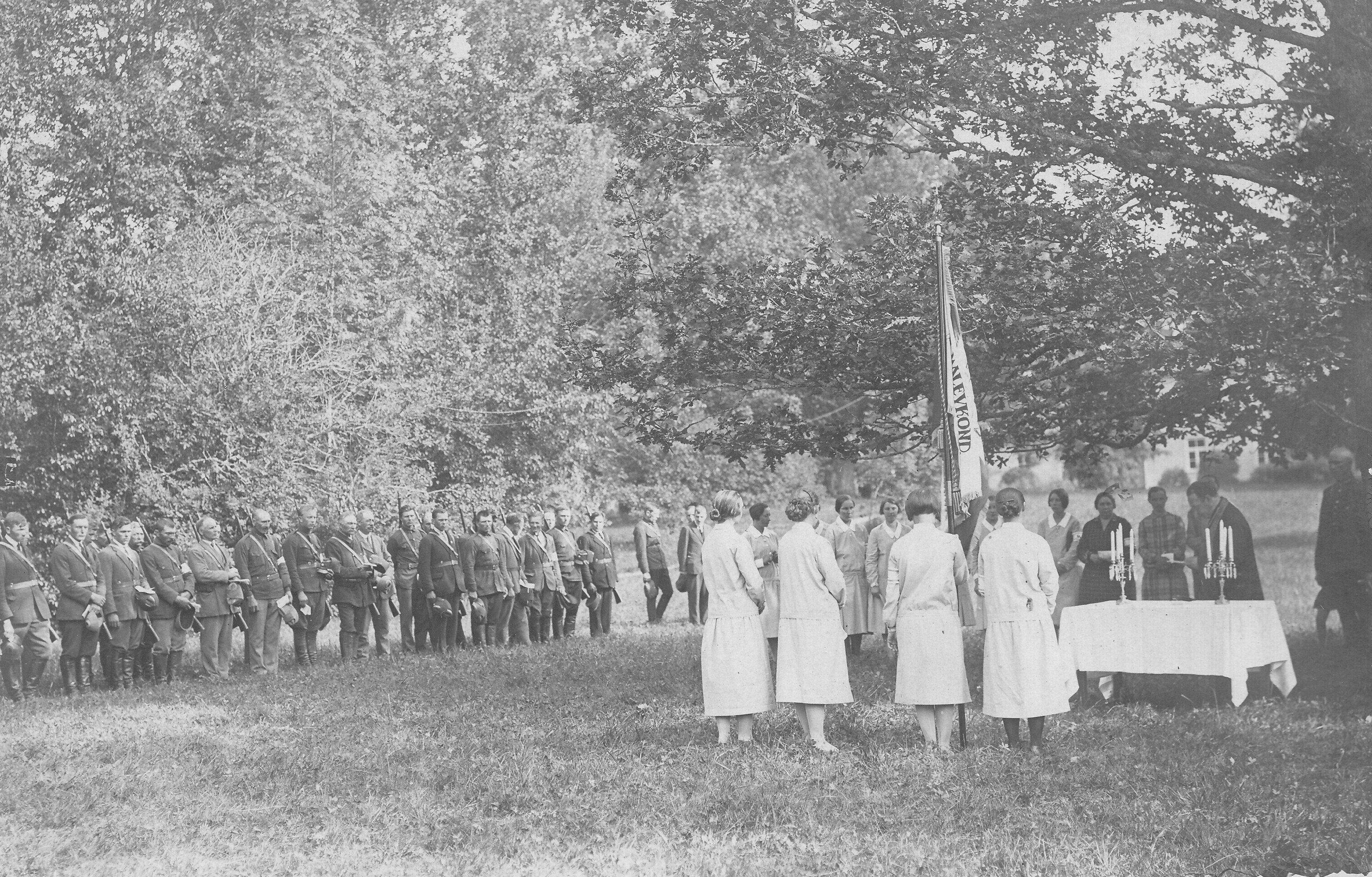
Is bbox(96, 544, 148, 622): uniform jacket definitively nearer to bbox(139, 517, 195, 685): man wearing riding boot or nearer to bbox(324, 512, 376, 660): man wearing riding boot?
bbox(139, 517, 195, 685): man wearing riding boot

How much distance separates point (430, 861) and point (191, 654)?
12322 millimetres

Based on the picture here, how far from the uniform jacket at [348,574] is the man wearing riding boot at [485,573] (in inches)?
58.4

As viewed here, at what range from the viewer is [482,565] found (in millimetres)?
18812

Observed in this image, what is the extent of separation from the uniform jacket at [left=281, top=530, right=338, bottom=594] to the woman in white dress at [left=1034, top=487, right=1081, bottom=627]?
8.58 meters

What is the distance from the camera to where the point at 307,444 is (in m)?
23.3

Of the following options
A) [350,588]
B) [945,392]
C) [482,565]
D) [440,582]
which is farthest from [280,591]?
[945,392]

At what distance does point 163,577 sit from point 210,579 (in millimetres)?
478

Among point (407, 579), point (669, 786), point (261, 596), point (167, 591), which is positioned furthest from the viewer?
point (407, 579)

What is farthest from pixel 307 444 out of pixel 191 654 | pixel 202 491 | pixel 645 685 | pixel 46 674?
pixel 645 685

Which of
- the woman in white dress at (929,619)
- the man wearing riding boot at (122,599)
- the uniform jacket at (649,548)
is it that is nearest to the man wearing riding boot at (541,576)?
the uniform jacket at (649,548)

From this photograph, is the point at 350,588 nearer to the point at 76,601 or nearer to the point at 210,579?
the point at 210,579

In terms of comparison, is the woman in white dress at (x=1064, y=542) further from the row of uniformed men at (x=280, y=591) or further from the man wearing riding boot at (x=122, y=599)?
the man wearing riding boot at (x=122, y=599)

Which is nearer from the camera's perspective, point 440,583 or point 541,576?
point 440,583

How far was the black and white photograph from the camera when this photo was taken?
8.65 meters
